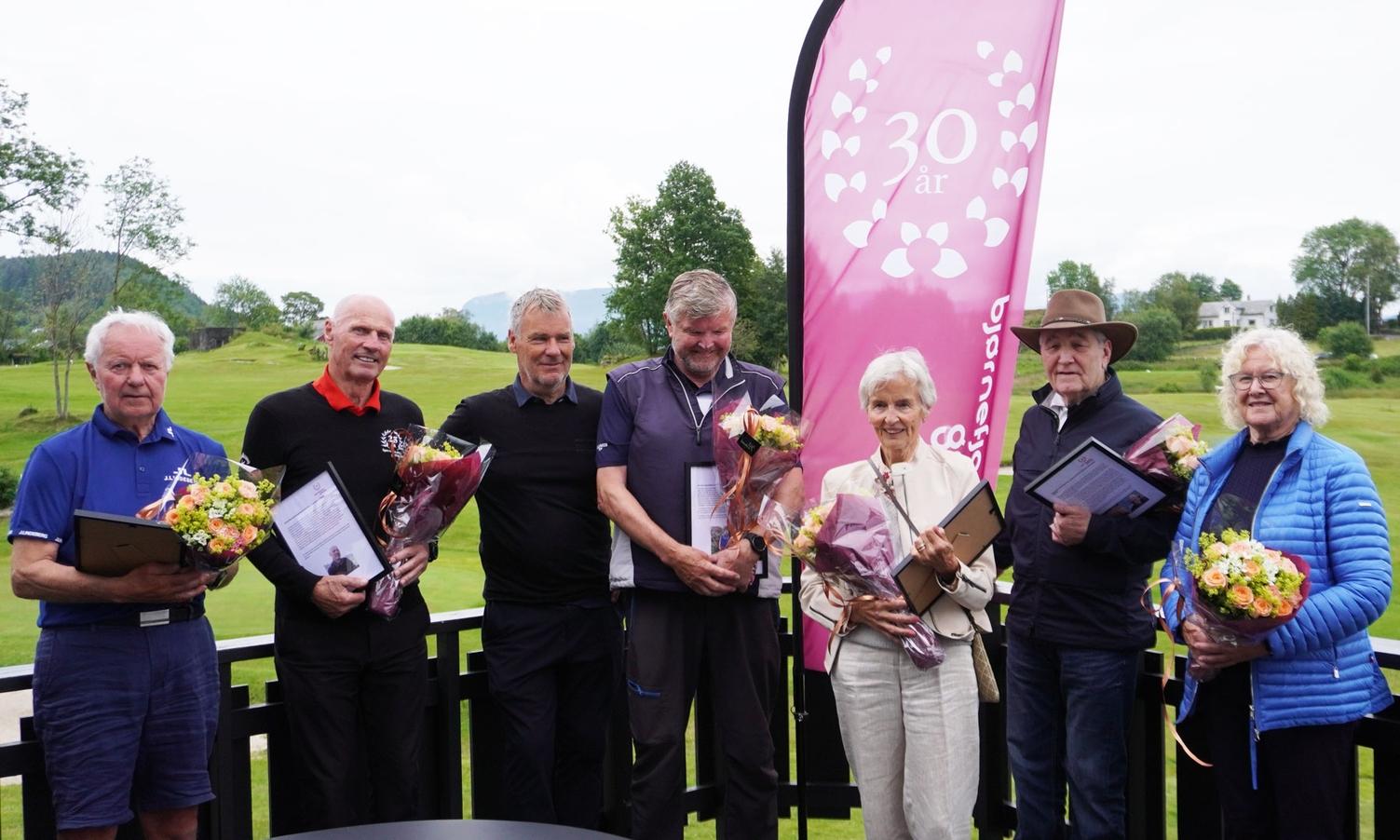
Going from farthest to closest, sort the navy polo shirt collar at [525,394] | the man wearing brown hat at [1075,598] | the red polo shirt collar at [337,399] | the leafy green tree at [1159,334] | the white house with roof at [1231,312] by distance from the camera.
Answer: the white house with roof at [1231,312], the leafy green tree at [1159,334], the navy polo shirt collar at [525,394], the red polo shirt collar at [337,399], the man wearing brown hat at [1075,598]

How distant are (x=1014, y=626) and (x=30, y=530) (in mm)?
2765

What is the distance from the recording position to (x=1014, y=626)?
327 cm

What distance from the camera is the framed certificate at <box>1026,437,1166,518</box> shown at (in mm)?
2895

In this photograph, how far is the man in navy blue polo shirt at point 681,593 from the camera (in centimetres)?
324

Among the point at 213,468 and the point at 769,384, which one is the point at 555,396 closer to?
the point at 769,384

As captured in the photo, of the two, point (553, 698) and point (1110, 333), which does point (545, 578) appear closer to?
point (553, 698)

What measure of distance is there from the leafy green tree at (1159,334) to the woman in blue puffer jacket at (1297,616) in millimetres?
14143

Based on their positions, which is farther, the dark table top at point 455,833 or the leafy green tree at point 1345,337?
the leafy green tree at point 1345,337

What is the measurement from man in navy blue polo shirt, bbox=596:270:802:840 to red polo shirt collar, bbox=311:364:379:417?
2.33 ft

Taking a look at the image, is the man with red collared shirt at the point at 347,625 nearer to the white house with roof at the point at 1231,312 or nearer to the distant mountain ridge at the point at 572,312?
the distant mountain ridge at the point at 572,312

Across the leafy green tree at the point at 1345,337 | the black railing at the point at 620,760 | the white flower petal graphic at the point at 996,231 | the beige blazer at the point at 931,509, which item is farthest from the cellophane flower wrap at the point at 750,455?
the leafy green tree at the point at 1345,337

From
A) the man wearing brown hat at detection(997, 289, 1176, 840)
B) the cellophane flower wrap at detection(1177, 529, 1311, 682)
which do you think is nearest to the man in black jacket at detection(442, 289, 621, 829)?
the man wearing brown hat at detection(997, 289, 1176, 840)

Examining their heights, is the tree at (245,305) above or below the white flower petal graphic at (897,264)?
above

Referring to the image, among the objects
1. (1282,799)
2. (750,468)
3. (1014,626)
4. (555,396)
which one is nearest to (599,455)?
(555,396)
